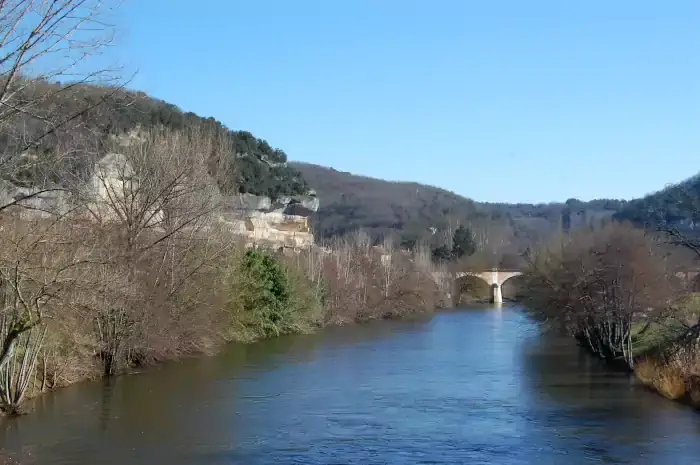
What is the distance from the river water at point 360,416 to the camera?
541 inches

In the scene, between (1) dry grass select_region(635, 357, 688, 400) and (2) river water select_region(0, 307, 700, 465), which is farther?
(1) dry grass select_region(635, 357, 688, 400)

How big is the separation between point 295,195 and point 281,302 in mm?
44036

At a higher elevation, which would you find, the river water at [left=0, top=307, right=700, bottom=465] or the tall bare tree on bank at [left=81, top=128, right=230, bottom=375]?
the tall bare tree on bank at [left=81, top=128, right=230, bottom=375]

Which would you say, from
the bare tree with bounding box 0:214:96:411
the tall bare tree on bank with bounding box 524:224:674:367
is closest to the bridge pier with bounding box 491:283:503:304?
the tall bare tree on bank with bounding box 524:224:674:367

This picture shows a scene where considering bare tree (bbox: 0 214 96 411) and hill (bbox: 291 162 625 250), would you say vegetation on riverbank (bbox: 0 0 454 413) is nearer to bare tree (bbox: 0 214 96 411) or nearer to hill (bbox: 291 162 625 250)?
bare tree (bbox: 0 214 96 411)

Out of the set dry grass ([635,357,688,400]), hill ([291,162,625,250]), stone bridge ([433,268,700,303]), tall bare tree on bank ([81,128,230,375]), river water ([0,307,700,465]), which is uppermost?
hill ([291,162,625,250])

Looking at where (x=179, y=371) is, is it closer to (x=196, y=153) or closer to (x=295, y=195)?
(x=196, y=153)

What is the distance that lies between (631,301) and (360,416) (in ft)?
35.5

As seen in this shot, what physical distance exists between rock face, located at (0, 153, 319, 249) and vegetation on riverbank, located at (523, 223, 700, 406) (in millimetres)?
13354

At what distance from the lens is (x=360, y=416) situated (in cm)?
1723

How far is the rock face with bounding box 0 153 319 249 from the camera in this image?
507 inches

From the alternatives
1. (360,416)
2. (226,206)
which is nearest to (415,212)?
(226,206)

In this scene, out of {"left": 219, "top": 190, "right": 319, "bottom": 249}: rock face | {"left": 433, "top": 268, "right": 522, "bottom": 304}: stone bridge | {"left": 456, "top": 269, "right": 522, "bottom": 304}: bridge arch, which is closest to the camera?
{"left": 219, "top": 190, "right": 319, "bottom": 249}: rock face

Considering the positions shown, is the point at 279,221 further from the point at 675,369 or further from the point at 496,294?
the point at 675,369
